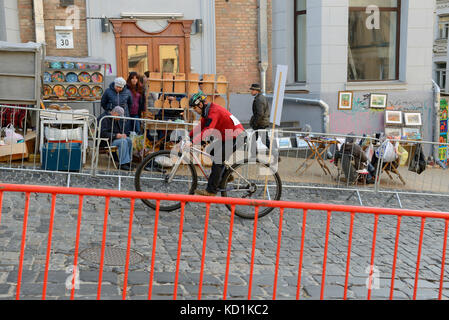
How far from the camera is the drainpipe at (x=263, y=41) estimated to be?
14414 mm

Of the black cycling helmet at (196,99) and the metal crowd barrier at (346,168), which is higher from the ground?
the black cycling helmet at (196,99)

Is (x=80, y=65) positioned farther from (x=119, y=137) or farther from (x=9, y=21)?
(x=119, y=137)

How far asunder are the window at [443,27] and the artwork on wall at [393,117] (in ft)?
93.6

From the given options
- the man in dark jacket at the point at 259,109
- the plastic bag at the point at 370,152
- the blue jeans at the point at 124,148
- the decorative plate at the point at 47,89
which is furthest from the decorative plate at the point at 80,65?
the plastic bag at the point at 370,152

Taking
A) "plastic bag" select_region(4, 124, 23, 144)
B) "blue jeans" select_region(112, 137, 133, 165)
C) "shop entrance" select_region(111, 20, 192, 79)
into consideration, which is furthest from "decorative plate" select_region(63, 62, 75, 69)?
"blue jeans" select_region(112, 137, 133, 165)

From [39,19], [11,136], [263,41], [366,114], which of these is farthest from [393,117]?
[39,19]

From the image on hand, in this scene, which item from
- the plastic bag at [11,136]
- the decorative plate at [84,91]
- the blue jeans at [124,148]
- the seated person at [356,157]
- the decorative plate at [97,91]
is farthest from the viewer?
the decorative plate at [97,91]

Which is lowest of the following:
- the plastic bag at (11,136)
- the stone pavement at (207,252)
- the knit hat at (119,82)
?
the stone pavement at (207,252)

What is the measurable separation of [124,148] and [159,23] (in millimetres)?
6777

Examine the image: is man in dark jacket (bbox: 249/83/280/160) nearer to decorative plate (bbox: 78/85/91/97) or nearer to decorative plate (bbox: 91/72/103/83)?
decorative plate (bbox: 91/72/103/83)

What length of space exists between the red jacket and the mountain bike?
0.79 ft

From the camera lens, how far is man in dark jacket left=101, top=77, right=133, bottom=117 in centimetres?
972

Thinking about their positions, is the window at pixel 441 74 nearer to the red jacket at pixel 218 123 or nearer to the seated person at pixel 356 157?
the seated person at pixel 356 157

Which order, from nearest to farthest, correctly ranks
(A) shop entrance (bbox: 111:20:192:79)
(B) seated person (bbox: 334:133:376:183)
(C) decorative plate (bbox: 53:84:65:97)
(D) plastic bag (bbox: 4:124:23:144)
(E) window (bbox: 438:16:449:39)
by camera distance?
(D) plastic bag (bbox: 4:124:23:144), (B) seated person (bbox: 334:133:376:183), (C) decorative plate (bbox: 53:84:65:97), (A) shop entrance (bbox: 111:20:192:79), (E) window (bbox: 438:16:449:39)
